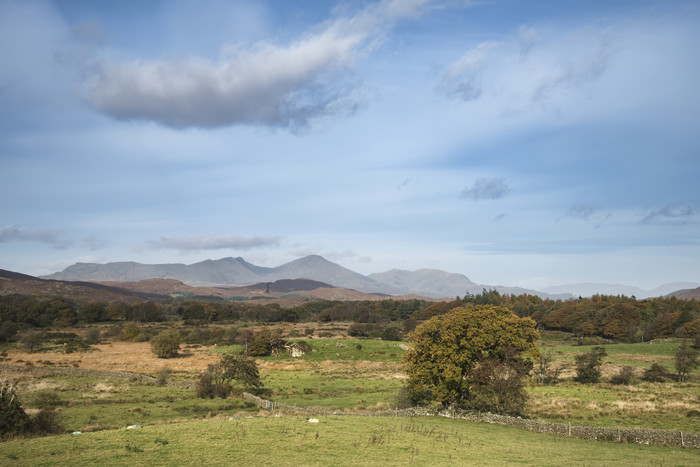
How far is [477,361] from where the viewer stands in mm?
38188

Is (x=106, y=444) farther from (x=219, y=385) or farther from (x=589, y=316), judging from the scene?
(x=589, y=316)

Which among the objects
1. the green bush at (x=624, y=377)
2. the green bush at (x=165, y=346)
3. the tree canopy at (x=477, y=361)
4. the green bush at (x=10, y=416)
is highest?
the tree canopy at (x=477, y=361)

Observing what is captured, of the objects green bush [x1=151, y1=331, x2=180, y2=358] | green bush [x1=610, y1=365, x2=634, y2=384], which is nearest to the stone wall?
green bush [x1=610, y1=365, x2=634, y2=384]

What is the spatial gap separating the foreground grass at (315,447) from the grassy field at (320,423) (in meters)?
0.07

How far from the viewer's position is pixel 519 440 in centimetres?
2894

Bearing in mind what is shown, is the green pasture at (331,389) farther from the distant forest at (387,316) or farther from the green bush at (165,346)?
the distant forest at (387,316)

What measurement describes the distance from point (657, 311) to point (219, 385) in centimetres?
14191

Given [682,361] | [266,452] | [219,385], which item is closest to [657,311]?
[682,361]

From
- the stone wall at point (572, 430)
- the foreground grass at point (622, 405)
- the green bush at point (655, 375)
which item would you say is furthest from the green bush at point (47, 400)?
the green bush at point (655, 375)

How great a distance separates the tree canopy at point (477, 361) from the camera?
36.2 meters

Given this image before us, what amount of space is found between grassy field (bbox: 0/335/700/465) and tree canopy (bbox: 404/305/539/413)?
2.56 metres

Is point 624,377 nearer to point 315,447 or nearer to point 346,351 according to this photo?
point 346,351

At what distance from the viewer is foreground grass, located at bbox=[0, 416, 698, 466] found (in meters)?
20.1

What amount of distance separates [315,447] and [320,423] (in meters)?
6.88
